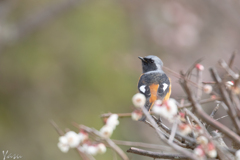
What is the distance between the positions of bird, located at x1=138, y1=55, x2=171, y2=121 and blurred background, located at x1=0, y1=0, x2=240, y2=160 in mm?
1660

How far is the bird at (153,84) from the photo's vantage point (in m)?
3.12

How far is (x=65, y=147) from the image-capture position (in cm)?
134

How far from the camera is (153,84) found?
3393mm

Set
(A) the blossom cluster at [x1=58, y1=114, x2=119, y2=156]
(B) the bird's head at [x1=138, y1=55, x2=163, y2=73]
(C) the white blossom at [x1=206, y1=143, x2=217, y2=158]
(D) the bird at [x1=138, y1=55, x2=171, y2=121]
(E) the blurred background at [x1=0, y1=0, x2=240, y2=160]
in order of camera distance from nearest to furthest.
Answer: (C) the white blossom at [x1=206, y1=143, x2=217, y2=158]
(A) the blossom cluster at [x1=58, y1=114, x2=119, y2=156]
(D) the bird at [x1=138, y1=55, x2=171, y2=121]
(B) the bird's head at [x1=138, y1=55, x2=163, y2=73]
(E) the blurred background at [x1=0, y1=0, x2=240, y2=160]

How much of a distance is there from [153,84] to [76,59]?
2734mm

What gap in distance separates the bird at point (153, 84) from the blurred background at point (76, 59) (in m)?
1.66

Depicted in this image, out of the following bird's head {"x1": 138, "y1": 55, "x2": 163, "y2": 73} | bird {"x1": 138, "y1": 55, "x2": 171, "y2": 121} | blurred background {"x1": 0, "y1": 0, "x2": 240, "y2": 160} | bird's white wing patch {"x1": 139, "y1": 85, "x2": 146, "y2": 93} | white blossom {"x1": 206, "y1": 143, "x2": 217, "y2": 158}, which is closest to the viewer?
white blossom {"x1": 206, "y1": 143, "x2": 217, "y2": 158}

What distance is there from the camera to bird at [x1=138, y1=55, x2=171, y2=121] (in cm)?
312

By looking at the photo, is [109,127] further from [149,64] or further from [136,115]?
[149,64]

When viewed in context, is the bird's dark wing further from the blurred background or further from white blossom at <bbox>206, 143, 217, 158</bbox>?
white blossom at <bbox>206, 143, 217, 158</bbox>

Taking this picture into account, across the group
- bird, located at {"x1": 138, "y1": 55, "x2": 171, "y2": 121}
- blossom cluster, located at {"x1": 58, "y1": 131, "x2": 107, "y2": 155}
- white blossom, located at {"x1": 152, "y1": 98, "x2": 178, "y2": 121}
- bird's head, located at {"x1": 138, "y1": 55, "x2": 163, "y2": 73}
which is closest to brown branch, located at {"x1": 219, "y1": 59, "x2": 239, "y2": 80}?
white blossom, located at {"x1": 152, "y1": 98, "x2": 178, "y2": 121}

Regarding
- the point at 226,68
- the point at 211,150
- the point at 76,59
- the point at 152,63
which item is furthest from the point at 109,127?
the point at 76,59

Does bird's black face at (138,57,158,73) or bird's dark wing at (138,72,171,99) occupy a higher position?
bird's black face at (138,57,158,73)

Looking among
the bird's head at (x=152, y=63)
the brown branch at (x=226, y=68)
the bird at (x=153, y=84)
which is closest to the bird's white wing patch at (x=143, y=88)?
the bird at (x=153, y=84)
